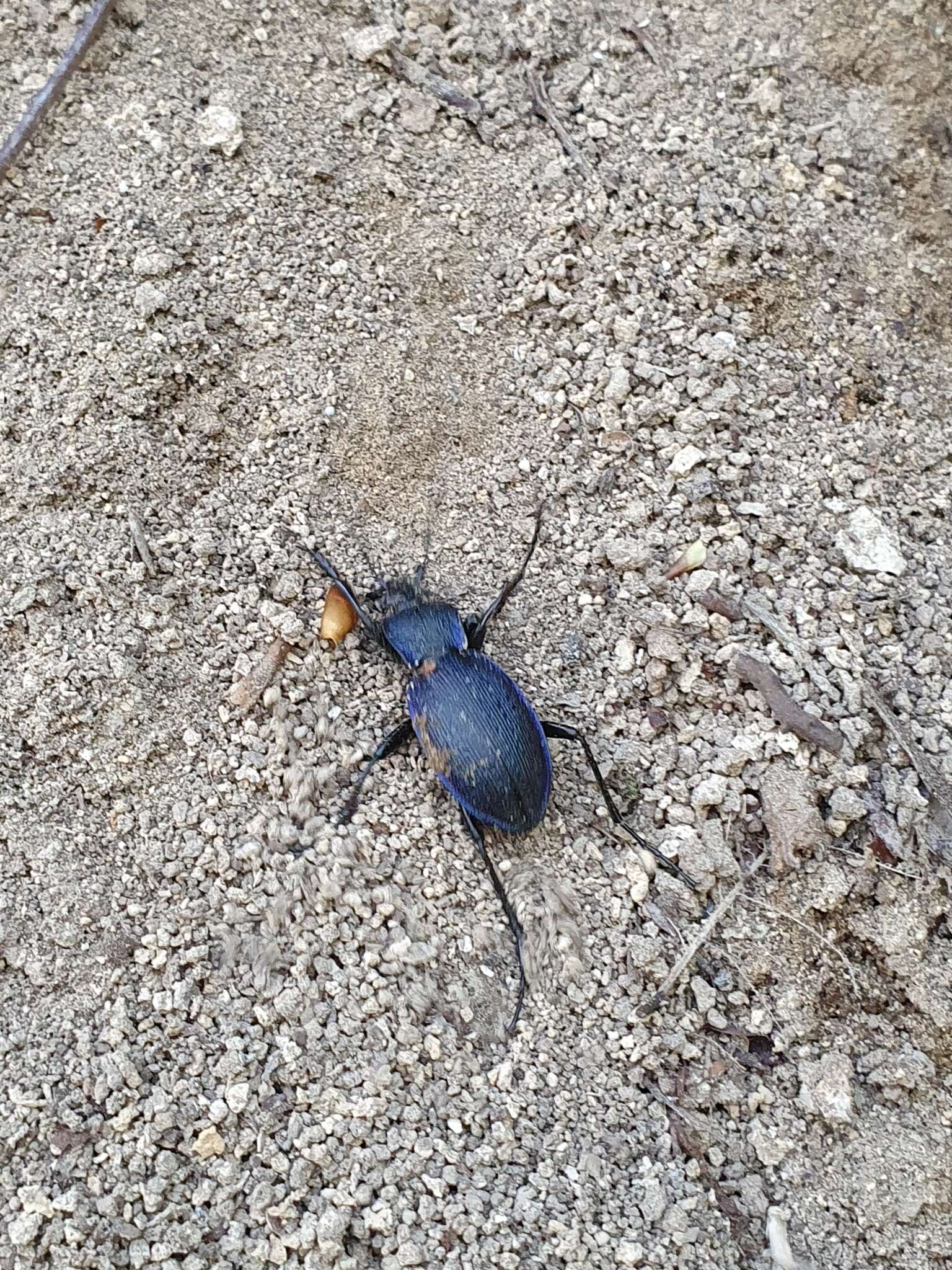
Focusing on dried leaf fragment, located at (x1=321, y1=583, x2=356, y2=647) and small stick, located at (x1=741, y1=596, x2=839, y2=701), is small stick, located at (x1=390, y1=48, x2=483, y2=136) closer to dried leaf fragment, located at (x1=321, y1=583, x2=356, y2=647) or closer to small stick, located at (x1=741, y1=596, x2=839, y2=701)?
dried leaf fragment, located at (x1=321, y1=583, x2=356, y2=647)

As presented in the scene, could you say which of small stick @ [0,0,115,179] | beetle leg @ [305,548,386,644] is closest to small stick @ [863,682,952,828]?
beetle leg @ [305,548,386,644]

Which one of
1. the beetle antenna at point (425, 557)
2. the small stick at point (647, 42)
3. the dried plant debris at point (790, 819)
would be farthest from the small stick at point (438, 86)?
the dried plant debris at point (790, 819)

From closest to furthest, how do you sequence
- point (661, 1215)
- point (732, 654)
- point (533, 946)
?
point (661, 1215)
point (533, 946)
point (732, 654)

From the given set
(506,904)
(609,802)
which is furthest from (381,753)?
(609,802)

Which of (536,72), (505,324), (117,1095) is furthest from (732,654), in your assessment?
(536,72)

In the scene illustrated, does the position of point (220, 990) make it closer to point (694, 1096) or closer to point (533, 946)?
point (533, 946)

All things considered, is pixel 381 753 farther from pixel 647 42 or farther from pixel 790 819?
pixel 647 42

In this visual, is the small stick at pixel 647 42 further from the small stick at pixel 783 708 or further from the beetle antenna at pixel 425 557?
the small stick at pixel 783 708
